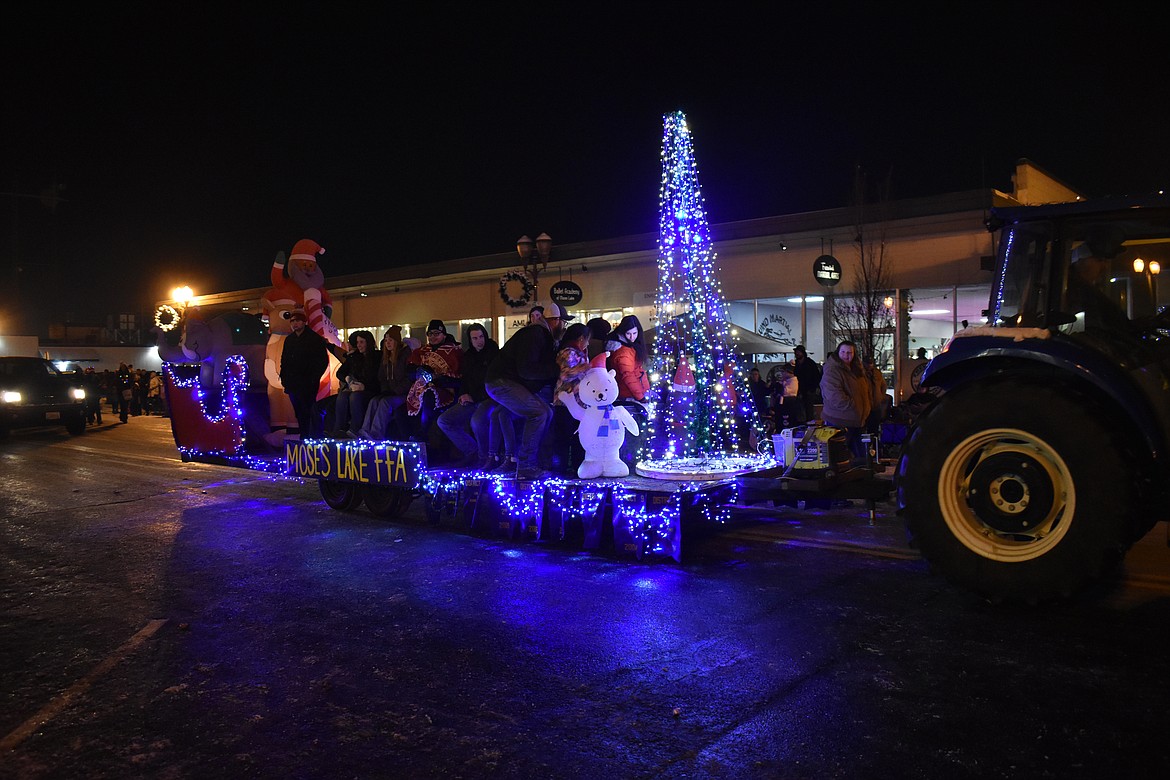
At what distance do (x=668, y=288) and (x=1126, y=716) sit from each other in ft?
18.6

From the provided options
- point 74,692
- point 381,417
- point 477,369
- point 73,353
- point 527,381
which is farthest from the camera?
point 73,353

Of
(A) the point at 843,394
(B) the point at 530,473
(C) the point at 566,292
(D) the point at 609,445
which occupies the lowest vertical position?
(B) the point at 530,473

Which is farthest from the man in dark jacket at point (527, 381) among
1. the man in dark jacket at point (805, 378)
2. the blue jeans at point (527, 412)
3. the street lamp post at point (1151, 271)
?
the man in dark jacket at point (805, 378)

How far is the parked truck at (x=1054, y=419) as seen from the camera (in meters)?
4.81

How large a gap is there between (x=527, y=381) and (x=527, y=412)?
0.32 m

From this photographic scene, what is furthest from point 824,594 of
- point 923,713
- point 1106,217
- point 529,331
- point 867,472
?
point 529,331

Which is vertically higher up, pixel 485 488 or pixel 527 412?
pixel 527 412

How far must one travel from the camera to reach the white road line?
391 cm

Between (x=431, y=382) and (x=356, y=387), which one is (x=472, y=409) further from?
(x=356, y=387)

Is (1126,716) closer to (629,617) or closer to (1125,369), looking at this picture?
(1125,369)

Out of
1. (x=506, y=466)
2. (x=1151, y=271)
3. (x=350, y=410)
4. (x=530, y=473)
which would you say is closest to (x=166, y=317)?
(x=350, y=410)

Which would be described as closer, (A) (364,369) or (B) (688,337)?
(B) (688,337)

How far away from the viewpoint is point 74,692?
443 cm

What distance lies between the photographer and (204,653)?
196 inches
